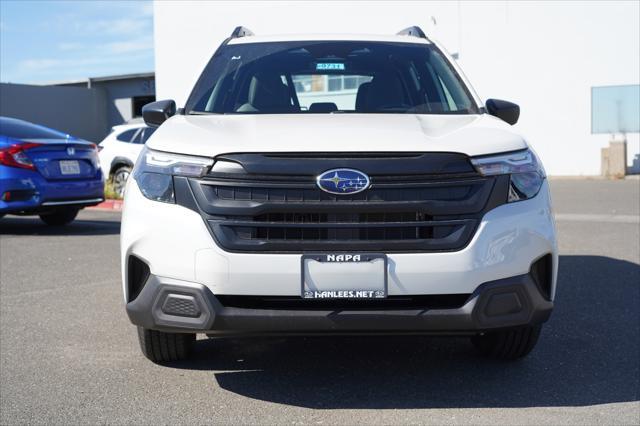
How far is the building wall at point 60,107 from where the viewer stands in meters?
37.8

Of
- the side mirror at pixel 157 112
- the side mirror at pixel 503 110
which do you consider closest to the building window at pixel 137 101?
the side mirror at pixel 157 112

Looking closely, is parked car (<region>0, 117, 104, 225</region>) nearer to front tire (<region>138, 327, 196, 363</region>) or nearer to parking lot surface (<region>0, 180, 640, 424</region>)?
parking lot surface (<region>0, 180, 640, 424</region>)

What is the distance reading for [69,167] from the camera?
428 inches

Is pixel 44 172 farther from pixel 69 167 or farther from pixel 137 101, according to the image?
pixel 137 101

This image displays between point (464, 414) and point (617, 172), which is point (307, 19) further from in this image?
point (464, 414)

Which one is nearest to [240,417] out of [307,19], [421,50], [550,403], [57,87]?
[550,403]

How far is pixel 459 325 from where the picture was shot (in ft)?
12.3

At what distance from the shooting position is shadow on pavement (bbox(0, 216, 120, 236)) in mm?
11242

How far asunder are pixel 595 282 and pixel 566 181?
47.6 feet

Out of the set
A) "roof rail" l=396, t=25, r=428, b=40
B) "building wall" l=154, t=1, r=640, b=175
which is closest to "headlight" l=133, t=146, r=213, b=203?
"roof rail" l=396, t=25, r=428, b=40

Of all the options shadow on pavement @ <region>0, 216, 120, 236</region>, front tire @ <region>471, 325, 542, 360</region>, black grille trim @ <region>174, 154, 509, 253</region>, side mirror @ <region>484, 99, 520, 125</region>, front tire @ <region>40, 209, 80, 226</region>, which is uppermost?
side mirror @ <region>484, 99, 520, 125</region>

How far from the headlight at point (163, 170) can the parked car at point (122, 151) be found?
12705 millimetres

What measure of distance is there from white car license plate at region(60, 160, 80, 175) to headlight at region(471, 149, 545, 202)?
7966 millimetres

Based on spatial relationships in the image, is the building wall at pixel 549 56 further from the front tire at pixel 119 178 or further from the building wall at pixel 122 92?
the building wall at pixel 122 92
